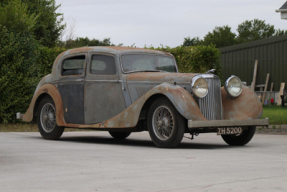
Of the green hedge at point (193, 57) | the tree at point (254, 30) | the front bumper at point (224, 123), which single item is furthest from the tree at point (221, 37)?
the front bumper at point (224, 123)

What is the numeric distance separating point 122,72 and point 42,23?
21.8 m

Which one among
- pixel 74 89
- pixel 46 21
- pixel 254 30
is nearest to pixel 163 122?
pixel 74 89

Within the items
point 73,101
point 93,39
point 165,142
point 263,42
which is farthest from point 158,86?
point 93,39

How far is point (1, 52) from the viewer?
1478 cm

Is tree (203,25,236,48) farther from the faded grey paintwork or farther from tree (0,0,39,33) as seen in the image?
the faded grey paintwork

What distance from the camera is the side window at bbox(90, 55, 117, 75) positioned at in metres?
10.1

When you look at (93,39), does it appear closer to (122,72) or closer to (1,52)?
(1,52)

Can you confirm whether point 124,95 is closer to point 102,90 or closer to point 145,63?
point 102,90

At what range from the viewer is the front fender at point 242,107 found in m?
9.38

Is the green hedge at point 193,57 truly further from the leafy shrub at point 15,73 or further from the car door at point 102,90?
the car door at point 102,90

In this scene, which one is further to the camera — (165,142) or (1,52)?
(1,52)

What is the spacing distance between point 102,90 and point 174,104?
84.7 inches

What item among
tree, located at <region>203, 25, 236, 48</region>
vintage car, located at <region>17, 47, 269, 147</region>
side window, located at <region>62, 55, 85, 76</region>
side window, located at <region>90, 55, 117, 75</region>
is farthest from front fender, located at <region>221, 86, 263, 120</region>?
tree, located at <region>203, 25, 236, 48</region>

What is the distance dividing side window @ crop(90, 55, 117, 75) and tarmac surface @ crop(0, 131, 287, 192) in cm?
201
